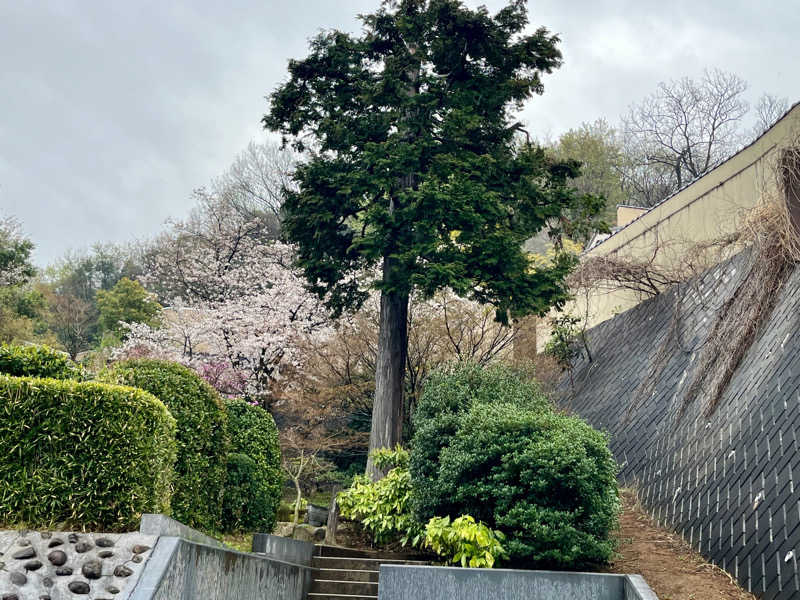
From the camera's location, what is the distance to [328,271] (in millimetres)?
12414

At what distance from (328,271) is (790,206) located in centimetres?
705

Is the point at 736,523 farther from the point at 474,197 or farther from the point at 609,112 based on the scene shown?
the point at 609,112

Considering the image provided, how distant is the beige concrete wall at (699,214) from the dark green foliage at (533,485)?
447 cm

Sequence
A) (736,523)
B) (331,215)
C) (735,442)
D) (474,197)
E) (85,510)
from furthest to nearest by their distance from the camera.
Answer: (331,215) → (474,197) → (735,442) → (736,523) → (85,510)

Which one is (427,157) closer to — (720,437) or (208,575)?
(720,437)

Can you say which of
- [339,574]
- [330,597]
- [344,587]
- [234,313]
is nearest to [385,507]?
[339,574]

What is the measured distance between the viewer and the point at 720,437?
26.0 feet

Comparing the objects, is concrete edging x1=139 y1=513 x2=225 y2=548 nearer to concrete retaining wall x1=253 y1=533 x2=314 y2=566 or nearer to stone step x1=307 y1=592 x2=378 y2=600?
concrete retaining wall x1=253 y1=533 x2=314 y2=566

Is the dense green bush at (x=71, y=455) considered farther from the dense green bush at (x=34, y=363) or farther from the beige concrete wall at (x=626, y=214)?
the beige concrete wall at (x=626, y=214)

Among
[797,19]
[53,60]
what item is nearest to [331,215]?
[797,19]

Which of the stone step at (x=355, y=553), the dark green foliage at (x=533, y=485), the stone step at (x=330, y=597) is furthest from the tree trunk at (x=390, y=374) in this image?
the dark green foliage at (x=533, y=485)

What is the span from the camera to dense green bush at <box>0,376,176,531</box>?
5062 mm

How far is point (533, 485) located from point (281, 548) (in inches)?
123

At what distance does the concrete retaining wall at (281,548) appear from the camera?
26.0 ft
